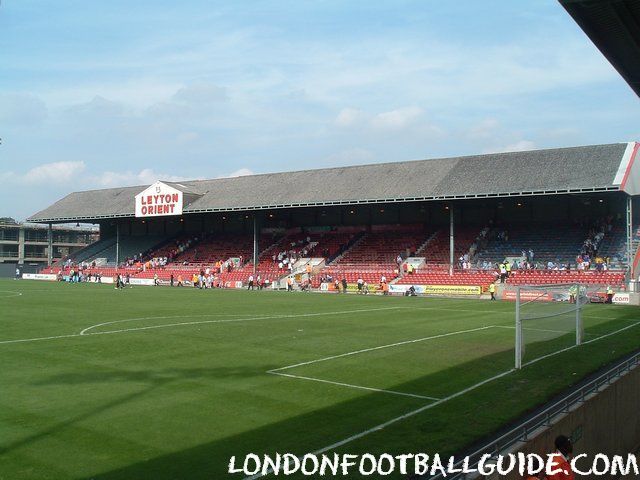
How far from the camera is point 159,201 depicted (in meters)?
62.3

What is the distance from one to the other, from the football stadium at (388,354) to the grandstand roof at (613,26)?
4 cm

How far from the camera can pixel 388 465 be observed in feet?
28.1

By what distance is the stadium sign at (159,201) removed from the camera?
60.8 metres

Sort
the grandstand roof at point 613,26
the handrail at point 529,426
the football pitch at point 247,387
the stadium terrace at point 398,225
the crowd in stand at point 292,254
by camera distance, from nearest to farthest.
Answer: the handrail at point 529,426 < the grandstand roof at point 613,26 < the football pitch at point 247,387 < the stadium terrace at point 398,225 < the crowd in stand at point 292,254

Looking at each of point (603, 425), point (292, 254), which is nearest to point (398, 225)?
point (292, 254)

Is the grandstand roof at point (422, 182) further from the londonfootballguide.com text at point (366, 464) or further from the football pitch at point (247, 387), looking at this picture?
the londonfootballguide.com text at point (366, 464)

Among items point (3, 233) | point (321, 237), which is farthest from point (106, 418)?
point (3, 233)

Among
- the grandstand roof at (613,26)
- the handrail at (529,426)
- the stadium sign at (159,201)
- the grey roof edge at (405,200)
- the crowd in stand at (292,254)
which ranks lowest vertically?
the handrail at (529,426)

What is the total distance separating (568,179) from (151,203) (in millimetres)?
38909

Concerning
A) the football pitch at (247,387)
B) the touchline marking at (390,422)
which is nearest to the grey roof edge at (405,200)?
the football pitch at (247,387)

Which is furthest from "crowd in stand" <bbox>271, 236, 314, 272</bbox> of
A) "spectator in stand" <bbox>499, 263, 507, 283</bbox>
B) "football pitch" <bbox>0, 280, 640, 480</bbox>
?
"football pitch" <bbox>0, 280, 640, 480</bbox>

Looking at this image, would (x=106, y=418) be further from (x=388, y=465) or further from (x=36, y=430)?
(x=388, y=465)

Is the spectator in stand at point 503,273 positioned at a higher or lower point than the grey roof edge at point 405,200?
lower

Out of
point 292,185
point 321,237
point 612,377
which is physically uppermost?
point 292,185
